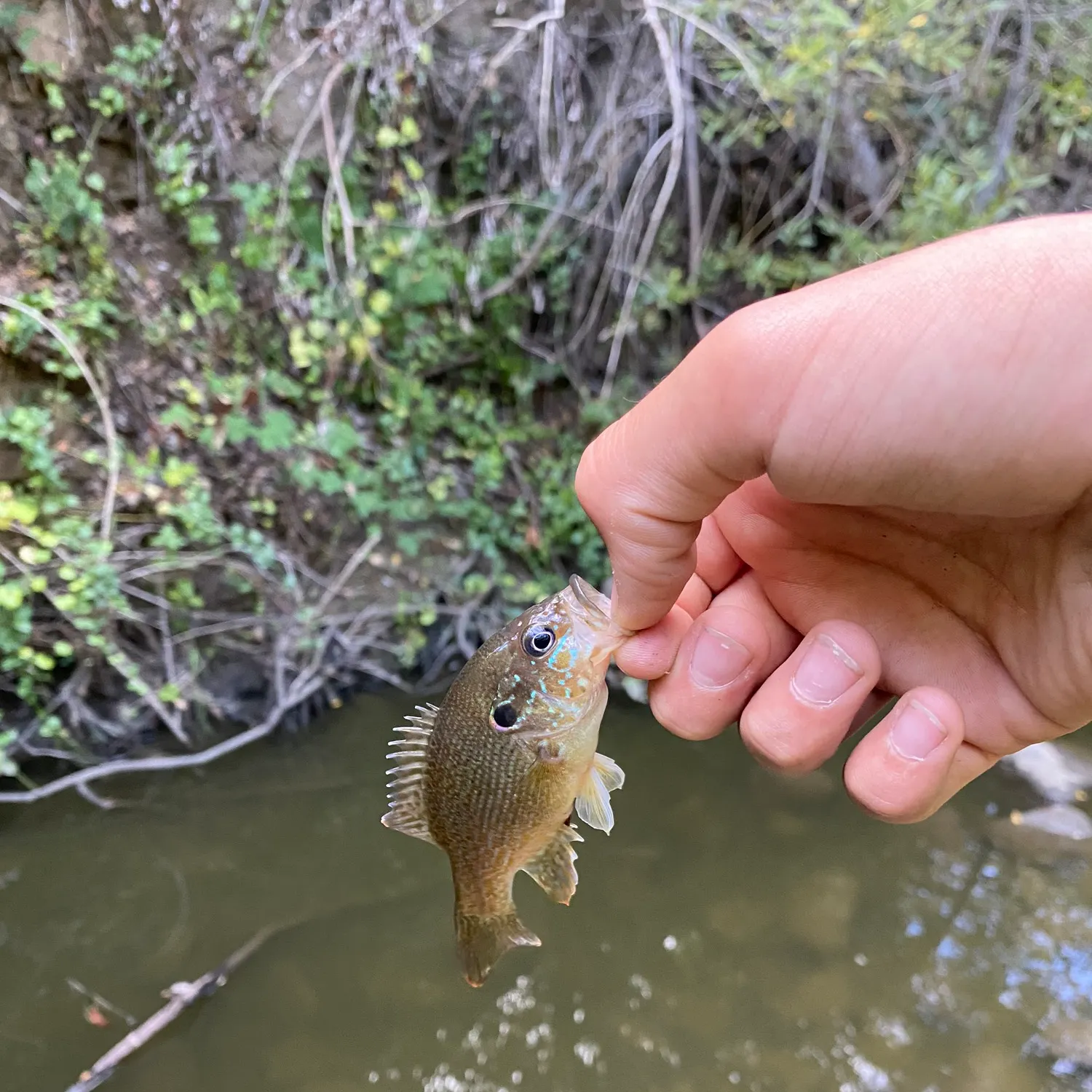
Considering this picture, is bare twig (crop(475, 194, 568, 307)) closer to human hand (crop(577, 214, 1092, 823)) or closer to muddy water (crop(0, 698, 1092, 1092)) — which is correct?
human hand (crop(577, 214, 1092, 823))

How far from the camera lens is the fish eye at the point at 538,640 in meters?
1.41

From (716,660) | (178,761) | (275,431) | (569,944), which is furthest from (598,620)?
(178,761)

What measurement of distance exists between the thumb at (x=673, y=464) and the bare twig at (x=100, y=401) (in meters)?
2.21

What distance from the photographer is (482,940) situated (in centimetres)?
165

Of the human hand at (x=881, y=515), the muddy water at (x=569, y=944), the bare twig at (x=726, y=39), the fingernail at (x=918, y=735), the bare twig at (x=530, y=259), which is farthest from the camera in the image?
the bare twig at (x=530, y=259)

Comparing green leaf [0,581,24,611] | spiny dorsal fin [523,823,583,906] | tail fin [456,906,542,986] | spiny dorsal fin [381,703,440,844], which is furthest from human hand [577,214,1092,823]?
green leaf [0,581,24,611]

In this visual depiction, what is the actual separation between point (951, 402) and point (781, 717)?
0.65 m

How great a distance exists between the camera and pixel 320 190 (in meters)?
3.07

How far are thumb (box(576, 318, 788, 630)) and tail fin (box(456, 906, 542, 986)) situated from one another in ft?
2.77

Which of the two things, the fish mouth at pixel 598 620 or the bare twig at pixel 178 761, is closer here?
the fish mouth at pixel 598 620

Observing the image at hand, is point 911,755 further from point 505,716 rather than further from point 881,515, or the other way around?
point 505,716

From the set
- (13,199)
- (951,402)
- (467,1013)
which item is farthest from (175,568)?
(951,402)

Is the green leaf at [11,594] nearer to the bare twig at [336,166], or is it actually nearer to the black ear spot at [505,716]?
the bare twig at [336,166]

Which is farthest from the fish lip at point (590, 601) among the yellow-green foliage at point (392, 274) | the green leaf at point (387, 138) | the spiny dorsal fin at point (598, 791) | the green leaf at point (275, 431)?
the green leaf at point (387, 138)
